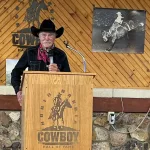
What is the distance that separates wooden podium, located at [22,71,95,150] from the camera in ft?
12.7

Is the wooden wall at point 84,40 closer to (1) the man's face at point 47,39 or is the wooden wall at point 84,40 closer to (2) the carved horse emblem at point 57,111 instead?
(1) the man's face at point 47,39

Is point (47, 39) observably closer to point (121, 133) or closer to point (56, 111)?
point (56, 111)

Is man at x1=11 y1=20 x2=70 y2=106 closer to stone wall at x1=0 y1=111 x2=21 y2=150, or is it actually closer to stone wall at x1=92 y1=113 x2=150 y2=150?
stone wall at x1=0 y1=111 x2=21 y2=150

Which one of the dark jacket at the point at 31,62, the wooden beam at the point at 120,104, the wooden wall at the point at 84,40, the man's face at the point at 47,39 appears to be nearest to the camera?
the man's face at the point at 47,39

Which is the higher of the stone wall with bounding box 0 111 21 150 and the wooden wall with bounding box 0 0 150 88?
the wooden wall with bounding box 0 0 150 88

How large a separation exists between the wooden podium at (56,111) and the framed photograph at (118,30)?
2825 mm

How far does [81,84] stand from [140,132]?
3087mm

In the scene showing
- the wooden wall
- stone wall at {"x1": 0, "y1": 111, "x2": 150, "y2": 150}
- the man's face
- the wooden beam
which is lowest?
stone wall at {"x1": 0, "y1": 111, "x2": 150, "y2": 150}

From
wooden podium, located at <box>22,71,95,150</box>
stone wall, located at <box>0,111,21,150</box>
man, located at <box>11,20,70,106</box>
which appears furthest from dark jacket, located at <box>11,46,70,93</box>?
stone wall, located at <box>0,111,21,150</box>

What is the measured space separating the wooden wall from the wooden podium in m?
2.64

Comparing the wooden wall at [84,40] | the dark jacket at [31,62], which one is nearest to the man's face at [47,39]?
the dark jacket at [31,62]

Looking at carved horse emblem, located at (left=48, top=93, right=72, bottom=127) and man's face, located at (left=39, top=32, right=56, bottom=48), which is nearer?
carved horse emblem, located at (left=48, top=93, right=72, bottom=127)

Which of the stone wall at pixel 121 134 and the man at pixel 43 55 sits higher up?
the man at pixel 43 55

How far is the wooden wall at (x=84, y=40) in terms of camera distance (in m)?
6.48
